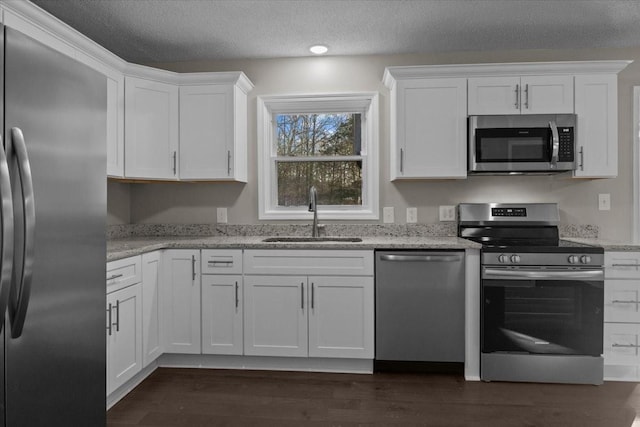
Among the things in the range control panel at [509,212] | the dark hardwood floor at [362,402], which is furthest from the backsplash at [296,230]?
the dark hardwood floor at [362,402]

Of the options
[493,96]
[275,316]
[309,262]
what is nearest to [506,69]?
[493,96]

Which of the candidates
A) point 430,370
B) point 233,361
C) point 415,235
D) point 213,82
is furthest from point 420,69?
point 233,361

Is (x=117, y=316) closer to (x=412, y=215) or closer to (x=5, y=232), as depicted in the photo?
(x=5, y=232)

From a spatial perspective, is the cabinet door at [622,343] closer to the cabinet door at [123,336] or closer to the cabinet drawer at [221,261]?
the cabinet drawer at [221,261]

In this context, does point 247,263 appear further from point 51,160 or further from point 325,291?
point 51,160

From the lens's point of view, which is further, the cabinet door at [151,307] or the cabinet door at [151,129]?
the cabinet door at [151,129]

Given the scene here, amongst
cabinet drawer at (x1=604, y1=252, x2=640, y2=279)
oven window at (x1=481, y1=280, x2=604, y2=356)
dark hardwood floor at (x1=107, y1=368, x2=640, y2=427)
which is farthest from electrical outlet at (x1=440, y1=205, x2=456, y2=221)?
dark hardwood floor at (x1=107, y1=368, x2=640, y2=427)

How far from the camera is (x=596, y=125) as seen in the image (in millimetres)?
3078

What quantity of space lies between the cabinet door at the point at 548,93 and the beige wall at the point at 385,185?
0.46 meters

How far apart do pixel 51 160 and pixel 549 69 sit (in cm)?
310

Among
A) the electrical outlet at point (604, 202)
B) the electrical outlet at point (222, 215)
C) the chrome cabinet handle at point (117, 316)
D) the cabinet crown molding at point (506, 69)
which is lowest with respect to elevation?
the chrome cabinet handle at point (117, 316)

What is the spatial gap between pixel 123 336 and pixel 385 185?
216cm

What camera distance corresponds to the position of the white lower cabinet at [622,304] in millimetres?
2723

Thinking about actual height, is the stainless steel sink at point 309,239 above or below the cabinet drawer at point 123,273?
above
